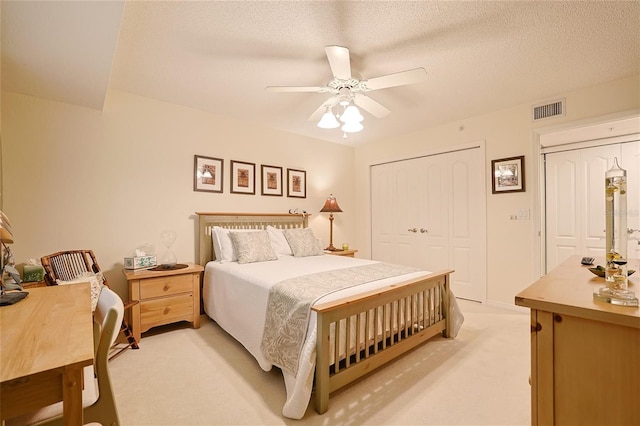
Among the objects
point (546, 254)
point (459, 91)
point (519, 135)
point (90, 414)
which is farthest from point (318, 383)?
point (546, 254)

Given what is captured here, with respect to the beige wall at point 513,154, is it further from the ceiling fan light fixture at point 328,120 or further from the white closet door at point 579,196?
the ceiling fan light fixture at point 328,120

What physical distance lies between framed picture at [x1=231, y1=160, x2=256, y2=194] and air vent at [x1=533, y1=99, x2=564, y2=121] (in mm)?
3452

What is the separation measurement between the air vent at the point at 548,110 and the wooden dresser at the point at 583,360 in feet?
9.79

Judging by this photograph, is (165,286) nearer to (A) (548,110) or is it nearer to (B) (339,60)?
(B) (339,60)

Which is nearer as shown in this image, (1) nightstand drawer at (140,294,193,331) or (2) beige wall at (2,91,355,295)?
(2) beige wall at (2,91,355,295)

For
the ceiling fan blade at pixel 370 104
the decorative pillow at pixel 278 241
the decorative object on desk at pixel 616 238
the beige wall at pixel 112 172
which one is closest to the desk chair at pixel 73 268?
the beige wall at pixel 112 172

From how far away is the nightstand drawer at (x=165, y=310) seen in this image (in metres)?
2.63

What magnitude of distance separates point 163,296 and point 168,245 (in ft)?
2.06

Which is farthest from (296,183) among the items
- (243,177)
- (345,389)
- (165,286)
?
(345,389)

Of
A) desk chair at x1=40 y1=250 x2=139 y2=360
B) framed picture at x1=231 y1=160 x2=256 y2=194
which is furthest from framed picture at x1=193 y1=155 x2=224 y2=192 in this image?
desk chair at x1=40 y1=250 x2=139 y2=360

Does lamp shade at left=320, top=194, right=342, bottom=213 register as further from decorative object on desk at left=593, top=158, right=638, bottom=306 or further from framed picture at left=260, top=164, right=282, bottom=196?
decorative object on desk at left=593, top=158, right=638, bottom=306

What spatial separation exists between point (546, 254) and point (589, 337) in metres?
4.53

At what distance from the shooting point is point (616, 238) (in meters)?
1.00

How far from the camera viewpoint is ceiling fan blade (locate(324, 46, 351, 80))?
1750 millimetres
